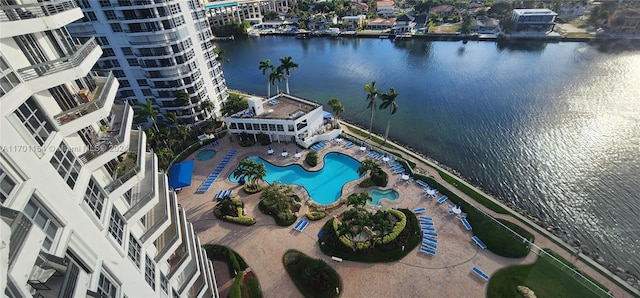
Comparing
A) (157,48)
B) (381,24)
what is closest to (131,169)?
(157,48)

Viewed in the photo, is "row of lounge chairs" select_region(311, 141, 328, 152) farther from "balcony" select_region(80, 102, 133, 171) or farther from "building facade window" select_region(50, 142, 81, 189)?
"building facade window" select_region(50, 142, 81, 189)

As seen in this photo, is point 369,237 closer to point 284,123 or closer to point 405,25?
point 284,123

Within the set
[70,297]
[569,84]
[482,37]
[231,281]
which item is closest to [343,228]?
[231,281]

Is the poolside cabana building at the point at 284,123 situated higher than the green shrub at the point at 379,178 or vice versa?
the poolside cabana building at the point at 284,123

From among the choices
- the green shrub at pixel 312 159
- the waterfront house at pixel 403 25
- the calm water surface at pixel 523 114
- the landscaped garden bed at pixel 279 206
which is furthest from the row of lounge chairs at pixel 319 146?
the waterfront house at pixel 403 25

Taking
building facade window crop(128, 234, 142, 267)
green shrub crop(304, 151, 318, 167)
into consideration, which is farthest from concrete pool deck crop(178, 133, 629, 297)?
building facade window crop(128, 234, 142, 267)

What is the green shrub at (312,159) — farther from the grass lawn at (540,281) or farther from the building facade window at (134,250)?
the building facade window at (134,250)
